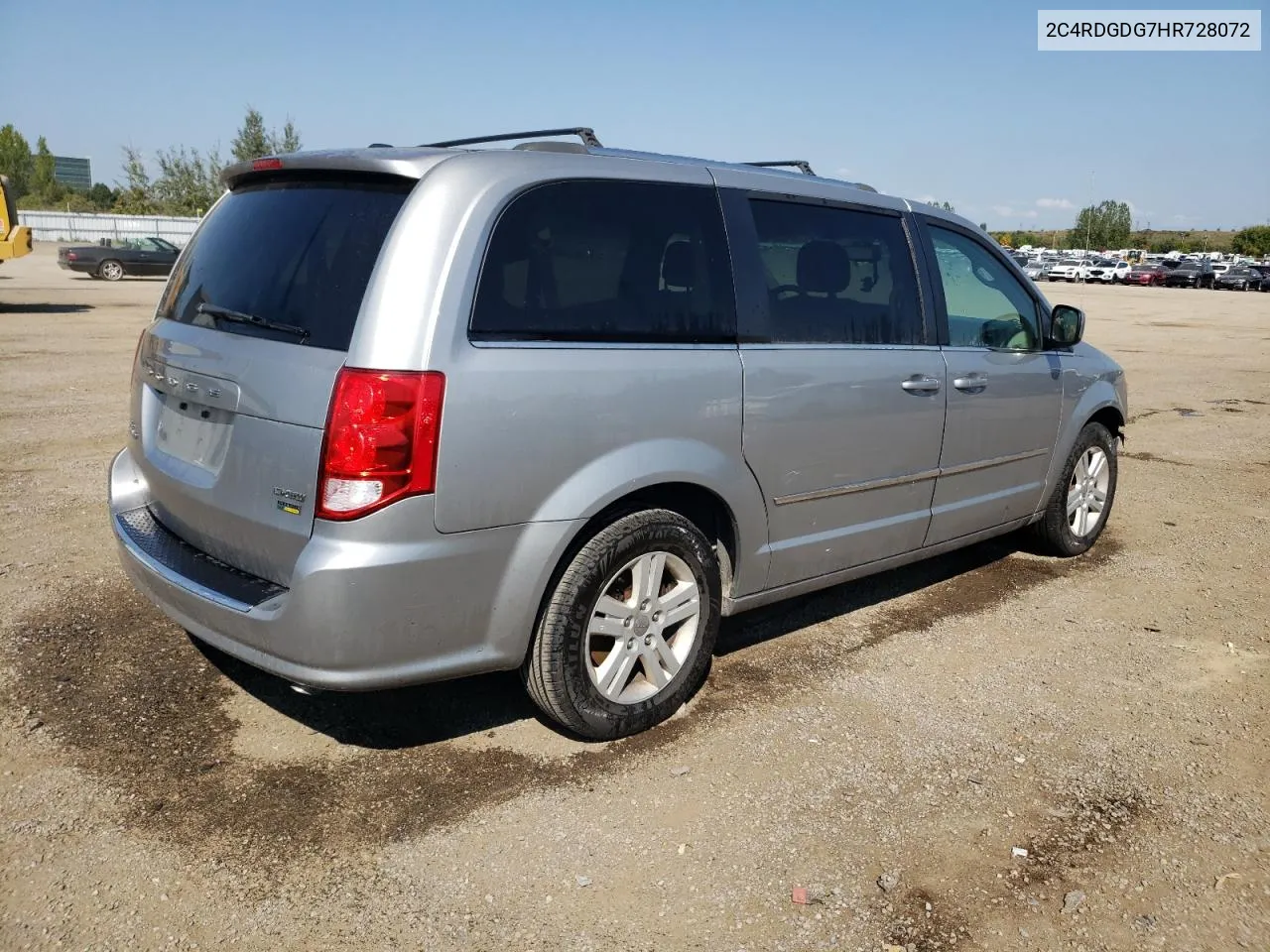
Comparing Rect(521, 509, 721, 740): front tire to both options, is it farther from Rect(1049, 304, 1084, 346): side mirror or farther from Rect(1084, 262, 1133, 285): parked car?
Rect(1084, 262, 1133, 285): parked car

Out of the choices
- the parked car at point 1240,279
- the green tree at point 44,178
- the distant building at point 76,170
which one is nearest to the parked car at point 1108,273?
the parked car at point 1240,279

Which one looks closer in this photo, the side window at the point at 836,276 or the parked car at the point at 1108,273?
the side window at the point at 836,276

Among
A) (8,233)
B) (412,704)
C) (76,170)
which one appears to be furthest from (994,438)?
(76,170)

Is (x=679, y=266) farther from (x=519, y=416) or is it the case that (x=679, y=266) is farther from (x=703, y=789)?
(x=703, y=789)

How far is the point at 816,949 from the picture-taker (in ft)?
8.32

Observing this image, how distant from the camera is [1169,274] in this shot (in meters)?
59.6

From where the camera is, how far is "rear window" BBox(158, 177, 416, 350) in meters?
3.02

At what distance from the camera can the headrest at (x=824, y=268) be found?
4020mm

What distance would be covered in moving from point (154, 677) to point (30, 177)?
4460 inches

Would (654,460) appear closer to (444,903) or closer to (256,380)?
(256,380)

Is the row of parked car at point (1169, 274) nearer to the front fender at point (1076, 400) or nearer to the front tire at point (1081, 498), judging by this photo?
the front tire at point (1081, 498)

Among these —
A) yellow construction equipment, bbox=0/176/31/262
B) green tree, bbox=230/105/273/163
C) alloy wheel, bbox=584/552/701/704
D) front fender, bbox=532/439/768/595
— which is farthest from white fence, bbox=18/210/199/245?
alloy wheel, bbox=584/552/701/704

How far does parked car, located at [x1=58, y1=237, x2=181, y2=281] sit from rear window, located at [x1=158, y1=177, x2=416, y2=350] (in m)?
27.3

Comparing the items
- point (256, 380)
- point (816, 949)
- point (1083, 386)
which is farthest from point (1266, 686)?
point (256, 380)
